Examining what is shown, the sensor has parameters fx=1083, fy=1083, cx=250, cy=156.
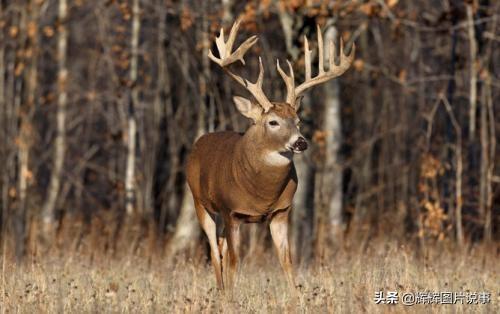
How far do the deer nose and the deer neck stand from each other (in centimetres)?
35

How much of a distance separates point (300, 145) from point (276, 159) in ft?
1.53

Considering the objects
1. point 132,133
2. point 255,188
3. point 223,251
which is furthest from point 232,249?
point 132,133

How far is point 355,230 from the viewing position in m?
12.2

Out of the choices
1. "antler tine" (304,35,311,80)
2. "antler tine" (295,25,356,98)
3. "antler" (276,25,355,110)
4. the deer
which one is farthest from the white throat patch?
"antler tine" (304,35,311,80)

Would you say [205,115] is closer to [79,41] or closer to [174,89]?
[174,89]

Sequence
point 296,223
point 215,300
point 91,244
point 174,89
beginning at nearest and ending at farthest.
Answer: point 215,300 → point 91,244 → point 296,223 → point 174,89

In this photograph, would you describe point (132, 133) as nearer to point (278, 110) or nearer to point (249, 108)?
point (249, 108)

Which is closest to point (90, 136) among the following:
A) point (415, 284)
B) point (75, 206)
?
point (75, 206)

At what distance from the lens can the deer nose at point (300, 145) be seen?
26.2 ft

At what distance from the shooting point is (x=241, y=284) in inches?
333

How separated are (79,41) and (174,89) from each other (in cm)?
614

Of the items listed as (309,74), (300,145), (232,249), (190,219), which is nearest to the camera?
(300,145)

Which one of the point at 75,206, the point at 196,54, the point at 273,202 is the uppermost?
the point at 196,54

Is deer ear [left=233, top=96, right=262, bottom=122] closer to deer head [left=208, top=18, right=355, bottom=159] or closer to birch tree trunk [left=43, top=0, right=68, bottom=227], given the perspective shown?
deer head [left=208, top=18, right=355, bottom=159]
